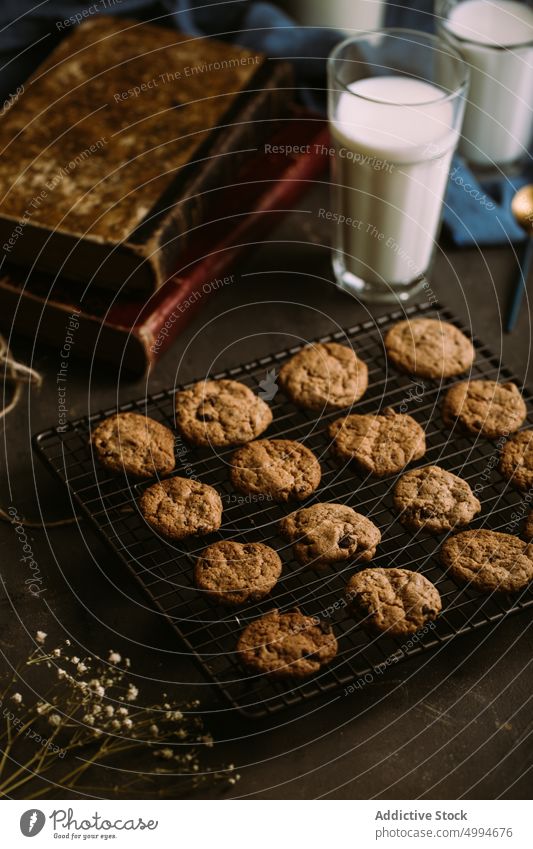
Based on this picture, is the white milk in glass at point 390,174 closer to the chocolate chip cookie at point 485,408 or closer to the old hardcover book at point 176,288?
the old hardcover book at point 176,288

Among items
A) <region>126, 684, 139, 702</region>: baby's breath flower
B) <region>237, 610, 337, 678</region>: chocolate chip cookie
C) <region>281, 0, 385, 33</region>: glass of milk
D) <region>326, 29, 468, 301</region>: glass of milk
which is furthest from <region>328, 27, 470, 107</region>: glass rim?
<region>126, 684, 139, 702</region>: baby's breath flower

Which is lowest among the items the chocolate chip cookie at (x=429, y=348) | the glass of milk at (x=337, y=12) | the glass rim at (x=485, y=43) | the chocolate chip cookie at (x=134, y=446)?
the chocolate chip cookie at (x=134, y=446)

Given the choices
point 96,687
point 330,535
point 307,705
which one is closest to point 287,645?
point 307,705

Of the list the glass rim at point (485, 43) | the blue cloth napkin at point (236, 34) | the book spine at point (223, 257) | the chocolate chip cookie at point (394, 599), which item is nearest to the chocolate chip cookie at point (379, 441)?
the chocolate chip cookie at point (394, 599)

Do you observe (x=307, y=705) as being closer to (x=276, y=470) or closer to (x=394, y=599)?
(x=394, y=599)

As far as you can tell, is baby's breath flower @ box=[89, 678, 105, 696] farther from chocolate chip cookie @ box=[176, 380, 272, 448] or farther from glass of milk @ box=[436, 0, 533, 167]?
→ glass of milk @ box=[436, 0, 533, 167]
